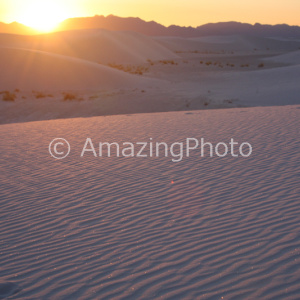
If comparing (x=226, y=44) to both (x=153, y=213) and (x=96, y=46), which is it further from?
(x=153, y=213)

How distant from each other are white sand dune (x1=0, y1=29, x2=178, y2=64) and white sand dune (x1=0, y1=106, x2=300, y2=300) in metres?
56.6

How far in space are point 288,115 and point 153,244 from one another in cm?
1257

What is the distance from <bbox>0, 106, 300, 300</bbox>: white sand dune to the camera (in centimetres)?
461

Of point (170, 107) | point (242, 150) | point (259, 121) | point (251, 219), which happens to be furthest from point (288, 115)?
point (251, 219)

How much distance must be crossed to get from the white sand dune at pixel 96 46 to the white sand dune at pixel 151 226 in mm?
56638

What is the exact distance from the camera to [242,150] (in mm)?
11500

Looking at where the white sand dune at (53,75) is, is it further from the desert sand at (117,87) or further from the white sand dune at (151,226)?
the white sand dune at (151,226)

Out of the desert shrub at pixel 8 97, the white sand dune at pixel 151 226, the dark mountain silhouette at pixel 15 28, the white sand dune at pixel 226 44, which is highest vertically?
the dark mountain silhouette at pixel 15 28

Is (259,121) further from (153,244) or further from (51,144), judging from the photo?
(153,244)

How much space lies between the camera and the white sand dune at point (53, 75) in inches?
1280

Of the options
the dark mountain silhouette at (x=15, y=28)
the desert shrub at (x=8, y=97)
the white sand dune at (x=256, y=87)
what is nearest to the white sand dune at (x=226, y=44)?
the dark mountain silhouette at (x=15, y=28)

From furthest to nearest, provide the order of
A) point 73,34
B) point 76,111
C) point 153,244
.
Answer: point 73,34
point 76,111
point 153,244

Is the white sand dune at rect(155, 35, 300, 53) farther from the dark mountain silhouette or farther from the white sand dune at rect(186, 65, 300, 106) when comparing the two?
the white sand dune at rect(186, 65, 300, 106)

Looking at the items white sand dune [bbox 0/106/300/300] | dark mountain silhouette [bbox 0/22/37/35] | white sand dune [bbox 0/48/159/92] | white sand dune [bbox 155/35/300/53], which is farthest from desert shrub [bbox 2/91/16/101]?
dark mountain silhouette [bbox 0/22/37/35]
